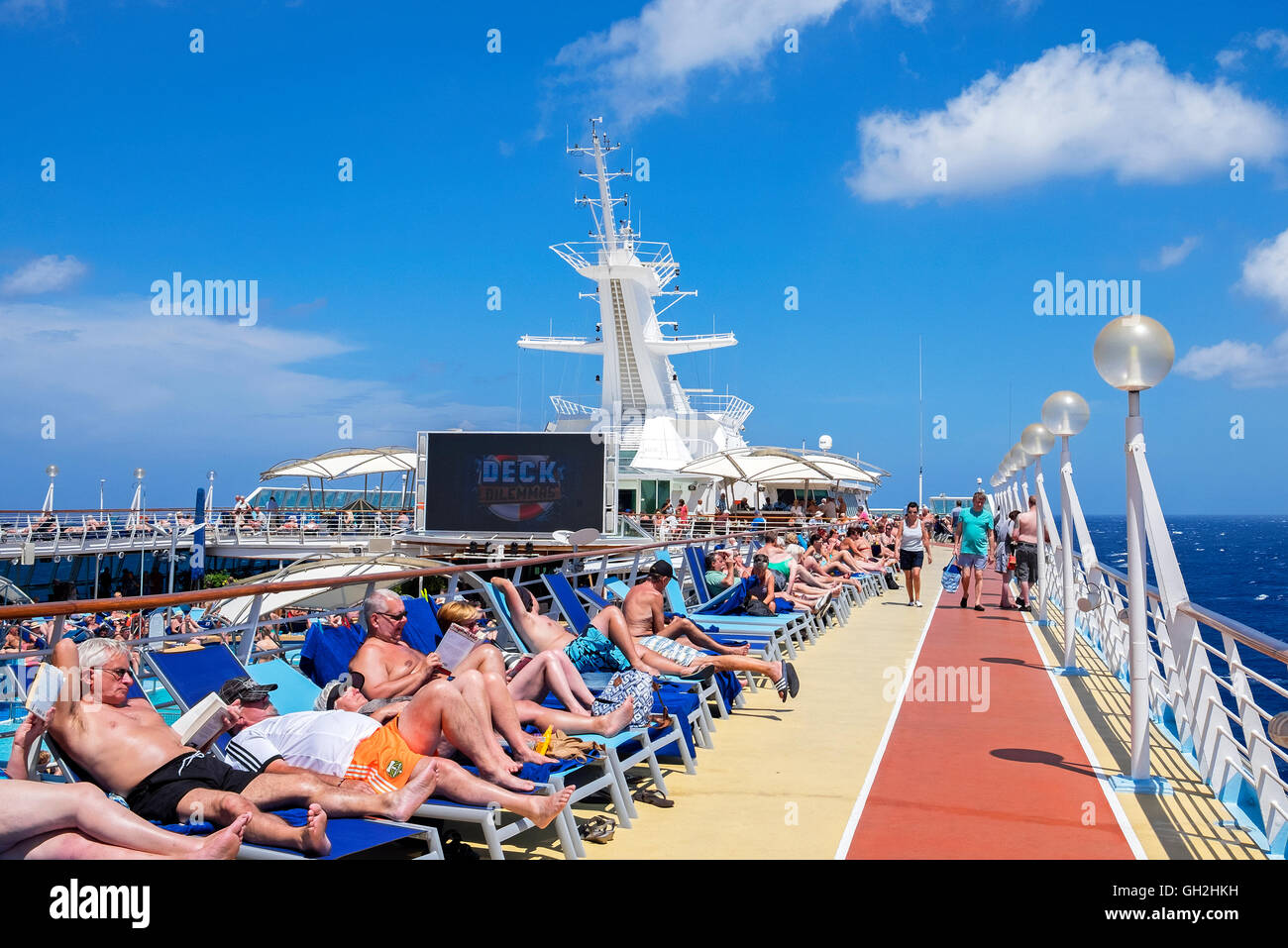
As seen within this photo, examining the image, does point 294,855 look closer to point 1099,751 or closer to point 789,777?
point 789,777

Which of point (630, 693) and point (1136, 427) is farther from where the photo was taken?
point (1136, 427)

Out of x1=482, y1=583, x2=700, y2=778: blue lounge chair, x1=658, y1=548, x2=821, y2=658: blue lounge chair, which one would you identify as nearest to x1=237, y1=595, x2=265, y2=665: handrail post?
x1=482, y1=583, x2=700, y2=778: blue lounge chair

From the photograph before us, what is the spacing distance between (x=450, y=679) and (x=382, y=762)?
425mm

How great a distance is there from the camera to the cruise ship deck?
382cm

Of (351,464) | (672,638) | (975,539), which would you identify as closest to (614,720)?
(672,638)

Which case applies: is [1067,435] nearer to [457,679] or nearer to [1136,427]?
[1136,427]

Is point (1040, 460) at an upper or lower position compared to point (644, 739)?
upper

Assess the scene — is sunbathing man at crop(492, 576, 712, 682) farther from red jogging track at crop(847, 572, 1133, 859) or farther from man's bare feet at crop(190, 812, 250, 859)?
man's bare feet at crop(190, 812, 250, 859)

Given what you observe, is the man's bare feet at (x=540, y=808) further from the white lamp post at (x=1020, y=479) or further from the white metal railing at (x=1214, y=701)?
the white lamp post at (x=1020, y=479)

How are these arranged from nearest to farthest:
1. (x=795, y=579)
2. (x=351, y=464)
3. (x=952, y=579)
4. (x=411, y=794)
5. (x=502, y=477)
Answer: (x=411, y=794)
(x=795, y=579)
(x=952, y=579)
(x=502, y=477)
(x=351, y=464)

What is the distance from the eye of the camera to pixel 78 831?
256cm

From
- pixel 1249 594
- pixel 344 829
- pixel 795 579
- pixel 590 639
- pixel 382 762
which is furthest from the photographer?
pixel 1249 594
